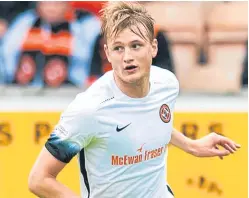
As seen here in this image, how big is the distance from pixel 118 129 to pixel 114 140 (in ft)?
0.17

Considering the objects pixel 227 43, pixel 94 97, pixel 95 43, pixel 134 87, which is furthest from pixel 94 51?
pixel 94 97

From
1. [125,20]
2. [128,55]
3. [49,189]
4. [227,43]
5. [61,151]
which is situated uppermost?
[227,43]

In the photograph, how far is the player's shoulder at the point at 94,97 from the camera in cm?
322

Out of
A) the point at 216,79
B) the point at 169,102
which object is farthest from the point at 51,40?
the point at 169,102

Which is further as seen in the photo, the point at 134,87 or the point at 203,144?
the point at 203,144

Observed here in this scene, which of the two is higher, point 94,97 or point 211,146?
point 94,97

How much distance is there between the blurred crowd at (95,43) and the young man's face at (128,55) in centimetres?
394

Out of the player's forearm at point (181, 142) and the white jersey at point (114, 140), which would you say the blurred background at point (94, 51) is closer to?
the player's forearm at point (181, 142)

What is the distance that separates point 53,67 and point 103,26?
4.08 meters

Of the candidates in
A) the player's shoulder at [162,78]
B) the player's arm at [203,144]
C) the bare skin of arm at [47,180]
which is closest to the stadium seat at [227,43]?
the player's arm at [203,144]

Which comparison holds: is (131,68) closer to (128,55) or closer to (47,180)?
(128,55)

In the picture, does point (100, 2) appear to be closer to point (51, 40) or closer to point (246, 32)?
point (51, 40)

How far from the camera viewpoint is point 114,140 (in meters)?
3.33

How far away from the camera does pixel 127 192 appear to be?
342 centimetres
